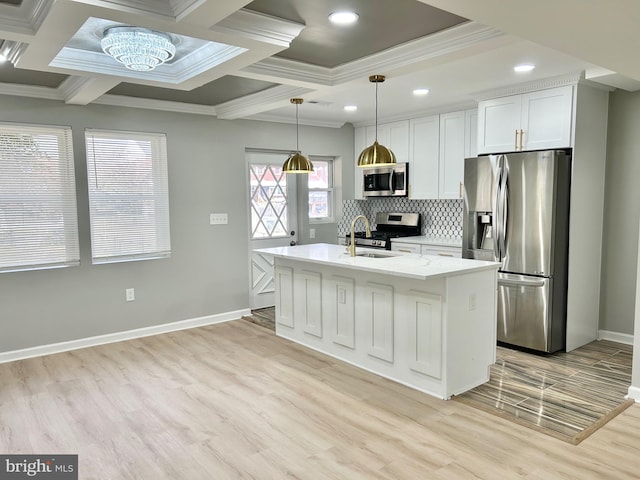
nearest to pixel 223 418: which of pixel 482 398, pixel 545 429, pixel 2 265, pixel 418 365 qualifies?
pixel 418 365

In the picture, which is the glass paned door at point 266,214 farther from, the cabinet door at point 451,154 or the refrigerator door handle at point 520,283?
the refrigerator door handle at point 520,283

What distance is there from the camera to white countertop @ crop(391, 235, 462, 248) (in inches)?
212

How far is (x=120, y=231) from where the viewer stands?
482cm

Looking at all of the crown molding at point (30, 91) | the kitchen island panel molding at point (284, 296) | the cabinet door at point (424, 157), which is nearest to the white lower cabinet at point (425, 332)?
the kitchen island panel molding at point (284, 296)

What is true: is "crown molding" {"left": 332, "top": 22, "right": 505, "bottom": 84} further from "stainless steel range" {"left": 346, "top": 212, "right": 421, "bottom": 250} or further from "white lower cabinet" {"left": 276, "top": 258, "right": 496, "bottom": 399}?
"stainless steel range" {"left": 346, "top": 212, "right": 421, "bottom": 250}

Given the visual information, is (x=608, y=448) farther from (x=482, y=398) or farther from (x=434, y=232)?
(x=434, y=232)

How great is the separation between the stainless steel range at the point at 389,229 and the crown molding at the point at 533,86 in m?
1.99

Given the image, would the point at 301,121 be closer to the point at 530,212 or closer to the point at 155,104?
the point at 155,104

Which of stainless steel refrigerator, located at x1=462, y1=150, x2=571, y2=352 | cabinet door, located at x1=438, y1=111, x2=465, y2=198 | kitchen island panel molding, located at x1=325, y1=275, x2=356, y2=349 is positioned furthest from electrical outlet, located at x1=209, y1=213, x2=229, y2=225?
stainless steel refrigerator, located at x1=462, y1=150, x2=571, y2=352

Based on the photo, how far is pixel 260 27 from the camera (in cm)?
265

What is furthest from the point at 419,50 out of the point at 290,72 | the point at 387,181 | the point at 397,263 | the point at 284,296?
the point at 387,181

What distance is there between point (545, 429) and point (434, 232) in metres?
3.53

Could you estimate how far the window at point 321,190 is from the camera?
6527 mm

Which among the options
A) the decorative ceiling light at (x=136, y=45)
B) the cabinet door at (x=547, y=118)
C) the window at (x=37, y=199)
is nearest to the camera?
the decorative ceiling light at (x=136, y=45)
